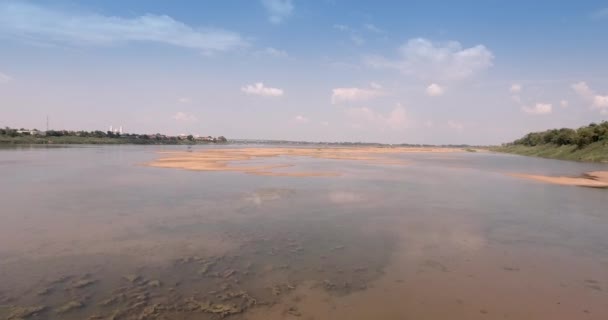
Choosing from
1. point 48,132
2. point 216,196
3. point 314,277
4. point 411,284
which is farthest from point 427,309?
point 48,132

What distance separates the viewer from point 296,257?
8.80 metres

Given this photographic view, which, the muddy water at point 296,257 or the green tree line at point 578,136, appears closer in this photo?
the muddy water at point 296,257

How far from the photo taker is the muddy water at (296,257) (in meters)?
6.33

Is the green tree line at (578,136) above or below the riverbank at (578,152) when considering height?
above

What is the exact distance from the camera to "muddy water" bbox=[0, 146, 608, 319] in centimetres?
633

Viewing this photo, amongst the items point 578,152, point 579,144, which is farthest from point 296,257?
point 579,144

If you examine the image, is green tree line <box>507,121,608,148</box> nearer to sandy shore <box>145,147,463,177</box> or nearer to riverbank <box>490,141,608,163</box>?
riverbank <box>490,141,608,163</box>

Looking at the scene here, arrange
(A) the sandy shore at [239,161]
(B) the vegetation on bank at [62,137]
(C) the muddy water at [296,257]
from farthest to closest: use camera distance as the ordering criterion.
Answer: (B) the vegetation on bank at [62,137] → (A) the sandy shore at [239,161] → (C) the muddy water at [296,257]

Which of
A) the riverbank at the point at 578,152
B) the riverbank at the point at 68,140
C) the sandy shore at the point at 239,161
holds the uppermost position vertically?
the riverbank at the point at 578,152

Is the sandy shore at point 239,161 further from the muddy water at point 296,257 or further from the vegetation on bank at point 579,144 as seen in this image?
the vegetation on bank at point 579,144

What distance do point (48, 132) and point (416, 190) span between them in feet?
426

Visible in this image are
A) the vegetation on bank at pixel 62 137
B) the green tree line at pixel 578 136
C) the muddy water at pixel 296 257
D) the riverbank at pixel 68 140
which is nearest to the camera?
the muddy water at pixel 296 257

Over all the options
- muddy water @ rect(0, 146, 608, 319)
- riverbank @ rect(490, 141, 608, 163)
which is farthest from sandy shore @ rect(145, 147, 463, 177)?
riverbank @ rect(490, 141, 608, 163)

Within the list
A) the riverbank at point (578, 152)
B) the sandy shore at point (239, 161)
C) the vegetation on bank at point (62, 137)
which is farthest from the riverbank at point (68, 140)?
the riverbank at point (578, 152)
